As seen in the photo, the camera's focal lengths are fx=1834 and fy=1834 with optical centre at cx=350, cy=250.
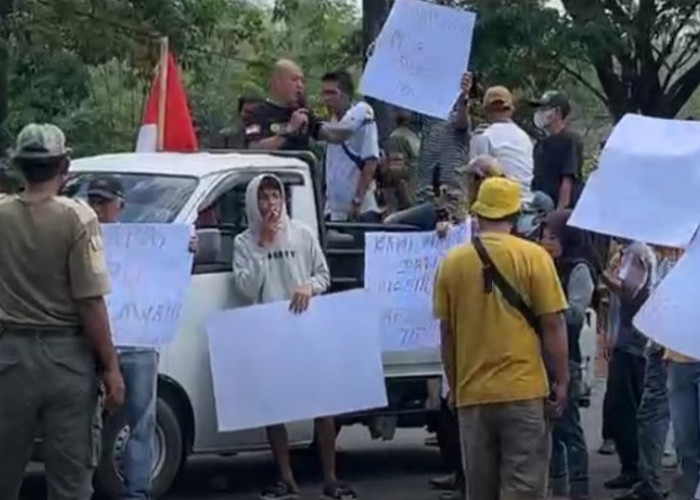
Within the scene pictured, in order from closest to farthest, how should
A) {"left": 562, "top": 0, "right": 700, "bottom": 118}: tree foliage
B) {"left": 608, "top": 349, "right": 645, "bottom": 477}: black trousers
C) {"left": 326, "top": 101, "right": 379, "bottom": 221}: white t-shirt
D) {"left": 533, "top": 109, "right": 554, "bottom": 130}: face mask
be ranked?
1. {"left": 608, "top": 349, "right": 645, "bottom": 477}: black trousers
2. {"left": 533, "top": 109, "right": 554, "bottom": 130}: face mask
3. {"left": 326, "top": 101, "right": 379, "bottom": 221}: white t-shirt
4. {"left": 562, "top": 0, "right": 700, "bottom": 118}: tree foliage

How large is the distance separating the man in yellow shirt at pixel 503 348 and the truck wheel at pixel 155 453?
2414 mm

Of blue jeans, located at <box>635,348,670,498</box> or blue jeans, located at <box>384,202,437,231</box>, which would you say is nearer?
blue jeans, located at <box>635,348,670,498</box>

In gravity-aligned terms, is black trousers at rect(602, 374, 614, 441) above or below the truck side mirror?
below

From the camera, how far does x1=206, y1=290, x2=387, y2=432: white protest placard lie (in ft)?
35.0

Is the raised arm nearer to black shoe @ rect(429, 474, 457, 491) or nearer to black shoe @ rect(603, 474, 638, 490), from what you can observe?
black shoe @ rect(429, 474, 457, 491)

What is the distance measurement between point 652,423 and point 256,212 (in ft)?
8.70

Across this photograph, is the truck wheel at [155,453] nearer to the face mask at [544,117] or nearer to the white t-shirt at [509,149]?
the white t-shirt at [509,149]

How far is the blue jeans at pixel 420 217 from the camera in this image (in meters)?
11.9

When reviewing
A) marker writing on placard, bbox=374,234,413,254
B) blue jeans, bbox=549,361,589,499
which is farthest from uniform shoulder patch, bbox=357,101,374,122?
blue jeans, bbox=549,361,589,499

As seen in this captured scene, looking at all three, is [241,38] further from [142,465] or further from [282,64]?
[142,465]

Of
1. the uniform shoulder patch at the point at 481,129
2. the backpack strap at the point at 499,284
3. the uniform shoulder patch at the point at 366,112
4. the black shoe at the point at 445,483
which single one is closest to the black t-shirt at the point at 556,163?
the uniform shoulder patch at the point at 481,129

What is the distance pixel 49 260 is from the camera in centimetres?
782

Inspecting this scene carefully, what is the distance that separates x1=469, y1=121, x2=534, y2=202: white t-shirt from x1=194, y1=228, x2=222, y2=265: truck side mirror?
1973mm

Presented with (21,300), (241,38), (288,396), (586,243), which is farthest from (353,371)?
(241,38)
